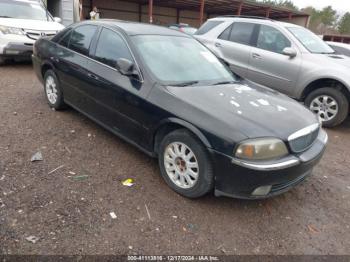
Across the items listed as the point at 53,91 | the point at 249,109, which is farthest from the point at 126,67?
the point at 53,91

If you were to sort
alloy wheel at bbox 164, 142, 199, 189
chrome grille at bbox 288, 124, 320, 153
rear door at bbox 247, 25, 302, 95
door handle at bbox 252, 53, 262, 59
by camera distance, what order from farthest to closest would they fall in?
door handle at bbox 252, 53, 262, 59 → rear door at bbox 247, 25, 302, 95 → alloy wheel at bbox 164, 142, 199, 189 → chrome grille at bbox 288, 124, 320, 153

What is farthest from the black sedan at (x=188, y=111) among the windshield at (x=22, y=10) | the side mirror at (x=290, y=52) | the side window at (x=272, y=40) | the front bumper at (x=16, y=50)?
the windshield at (x=22, y=10)

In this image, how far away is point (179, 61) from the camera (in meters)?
3.43

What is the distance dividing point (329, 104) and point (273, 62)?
132 centimetres

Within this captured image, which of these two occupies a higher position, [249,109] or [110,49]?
[110,49]

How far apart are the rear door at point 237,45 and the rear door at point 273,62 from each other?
0.50 feet

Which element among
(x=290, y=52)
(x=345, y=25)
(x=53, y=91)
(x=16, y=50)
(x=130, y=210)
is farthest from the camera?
(x=345, y=25)

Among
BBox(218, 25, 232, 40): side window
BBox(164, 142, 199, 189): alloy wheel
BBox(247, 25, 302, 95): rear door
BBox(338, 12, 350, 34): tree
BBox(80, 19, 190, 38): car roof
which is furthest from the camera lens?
BBox(338, 12, 350, 34): tree

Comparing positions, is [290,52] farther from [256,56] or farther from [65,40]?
[65,40]

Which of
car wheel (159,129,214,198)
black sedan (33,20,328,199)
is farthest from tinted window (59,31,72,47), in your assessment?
car wheel (159,129,214,198)

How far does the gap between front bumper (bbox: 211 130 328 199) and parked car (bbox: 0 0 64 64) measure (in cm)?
653

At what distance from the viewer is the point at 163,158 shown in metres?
3.01

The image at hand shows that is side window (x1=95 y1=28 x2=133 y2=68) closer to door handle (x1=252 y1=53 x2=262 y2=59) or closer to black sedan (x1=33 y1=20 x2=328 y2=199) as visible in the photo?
black sedan (x1=33 y1=20 x2=328 y2=199)

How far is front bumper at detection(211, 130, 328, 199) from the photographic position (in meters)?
2.41
